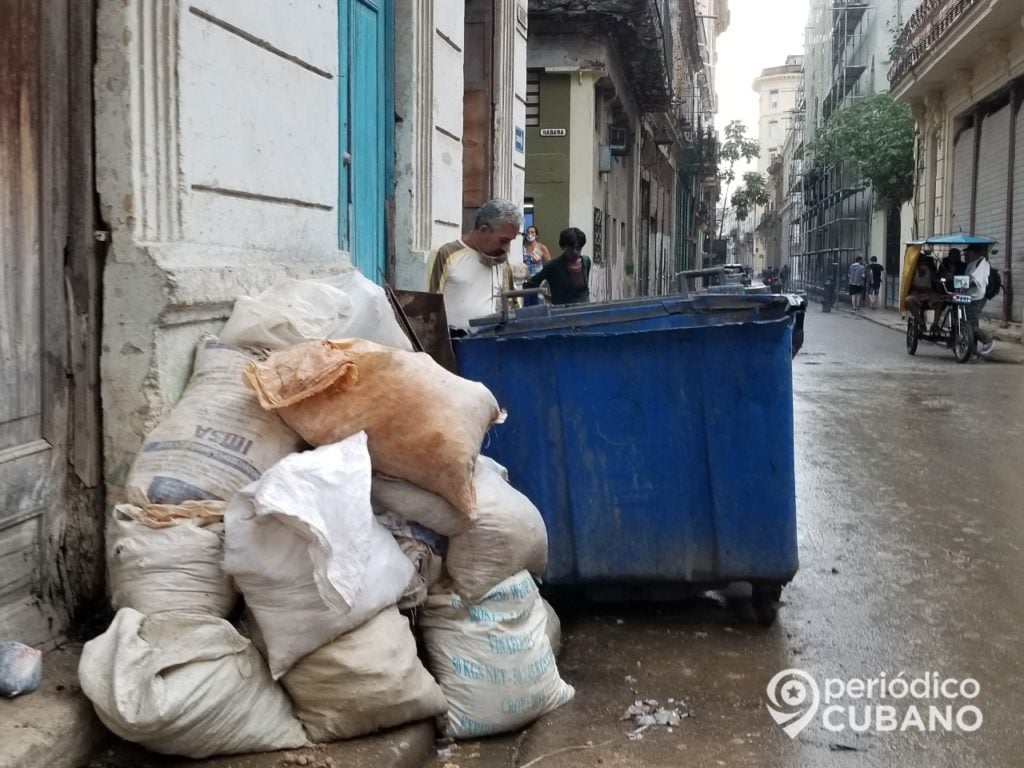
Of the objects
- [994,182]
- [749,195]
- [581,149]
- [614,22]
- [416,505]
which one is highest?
[749,195]

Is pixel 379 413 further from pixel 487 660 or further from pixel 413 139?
pixel 413 139

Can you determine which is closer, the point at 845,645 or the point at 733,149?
Result: the point at 845,645

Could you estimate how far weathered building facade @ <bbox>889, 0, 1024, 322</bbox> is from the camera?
19.3m

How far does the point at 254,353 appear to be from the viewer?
3.54 m

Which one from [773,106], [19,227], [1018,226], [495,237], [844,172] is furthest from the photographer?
[773,106]

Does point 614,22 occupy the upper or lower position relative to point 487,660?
upper

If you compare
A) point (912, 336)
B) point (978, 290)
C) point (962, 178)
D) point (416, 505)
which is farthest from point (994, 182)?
point (416, 505)

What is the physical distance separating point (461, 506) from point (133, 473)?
906 millimetres

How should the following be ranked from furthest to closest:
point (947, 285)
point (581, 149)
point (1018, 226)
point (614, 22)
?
point (1018, 226), point (581, 149), point (614, 22), point (947, 285)

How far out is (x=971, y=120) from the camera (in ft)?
77.4

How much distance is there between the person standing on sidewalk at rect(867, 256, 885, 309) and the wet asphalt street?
28.8m

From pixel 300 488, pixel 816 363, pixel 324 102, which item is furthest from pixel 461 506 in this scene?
pixel 816 363

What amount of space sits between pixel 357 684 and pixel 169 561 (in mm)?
564

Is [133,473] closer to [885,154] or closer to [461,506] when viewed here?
[461,506]
